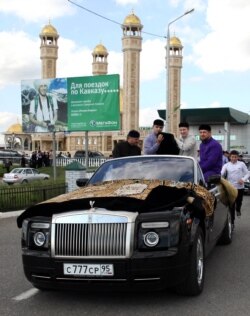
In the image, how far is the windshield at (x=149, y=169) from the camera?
6797 mm

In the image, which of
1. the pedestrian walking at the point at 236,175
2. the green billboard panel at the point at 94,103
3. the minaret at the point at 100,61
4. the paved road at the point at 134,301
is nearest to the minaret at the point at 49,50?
the minaret at the point at 100,61

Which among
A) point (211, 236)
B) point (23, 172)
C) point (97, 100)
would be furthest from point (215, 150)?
point (23, 172)

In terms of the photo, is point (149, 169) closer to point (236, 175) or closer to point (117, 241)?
point (117, 241)

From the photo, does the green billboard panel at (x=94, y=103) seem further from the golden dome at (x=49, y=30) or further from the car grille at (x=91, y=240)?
the golden dome at (x=49, y=30)

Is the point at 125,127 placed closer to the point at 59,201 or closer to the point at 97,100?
the point at 97,100

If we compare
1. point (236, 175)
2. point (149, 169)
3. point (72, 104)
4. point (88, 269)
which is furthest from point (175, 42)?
point (88, 269)

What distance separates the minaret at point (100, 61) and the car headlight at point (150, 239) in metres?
102

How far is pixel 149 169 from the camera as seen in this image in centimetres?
694

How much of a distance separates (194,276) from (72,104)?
22.9m

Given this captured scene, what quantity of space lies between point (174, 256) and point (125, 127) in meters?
86.1

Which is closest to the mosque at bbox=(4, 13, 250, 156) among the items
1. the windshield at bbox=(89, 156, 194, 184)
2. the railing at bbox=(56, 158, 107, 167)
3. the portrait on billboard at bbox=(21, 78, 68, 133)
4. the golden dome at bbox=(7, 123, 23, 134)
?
the golden dome at bbox=(7, 123, 23, 134)

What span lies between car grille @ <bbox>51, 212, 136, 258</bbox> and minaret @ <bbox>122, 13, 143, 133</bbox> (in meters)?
85.0

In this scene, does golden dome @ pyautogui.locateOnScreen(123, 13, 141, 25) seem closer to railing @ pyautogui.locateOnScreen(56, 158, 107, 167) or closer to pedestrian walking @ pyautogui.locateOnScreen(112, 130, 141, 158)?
railing @ pyautogui.locateOnScreen(56, 158, 107, 167)

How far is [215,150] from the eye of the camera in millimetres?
8680
